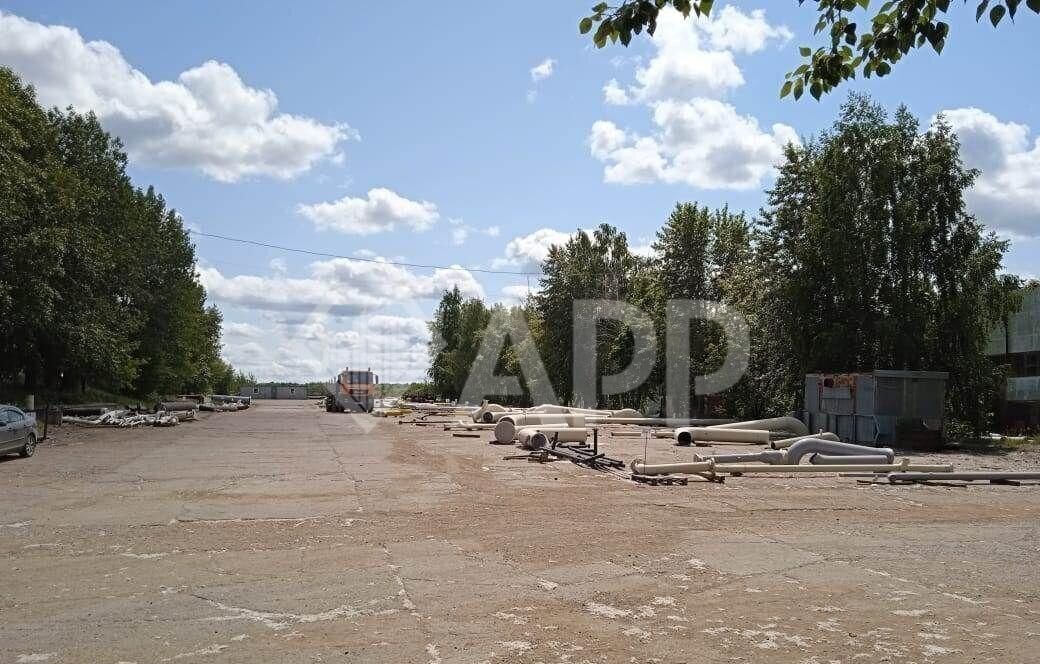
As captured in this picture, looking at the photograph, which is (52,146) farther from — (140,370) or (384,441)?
(384,441)

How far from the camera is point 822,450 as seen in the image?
2034 cm

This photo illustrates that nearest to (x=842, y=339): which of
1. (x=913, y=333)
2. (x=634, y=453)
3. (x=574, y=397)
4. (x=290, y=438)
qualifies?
(x=913, y=333)

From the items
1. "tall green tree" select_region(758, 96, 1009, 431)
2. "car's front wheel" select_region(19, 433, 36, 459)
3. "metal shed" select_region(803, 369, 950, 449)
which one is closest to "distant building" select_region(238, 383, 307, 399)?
"tall green tree" select_region(758, 96, 1009, 431)

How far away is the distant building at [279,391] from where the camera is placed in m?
172

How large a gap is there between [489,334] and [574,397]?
1006 inches

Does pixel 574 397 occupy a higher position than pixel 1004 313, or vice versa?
pixel 1004 313

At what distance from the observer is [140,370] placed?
59.9 m

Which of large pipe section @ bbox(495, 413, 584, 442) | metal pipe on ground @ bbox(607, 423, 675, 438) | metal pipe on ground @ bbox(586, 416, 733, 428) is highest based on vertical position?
large pipe section @ bbox(495, 413, 584, 442)

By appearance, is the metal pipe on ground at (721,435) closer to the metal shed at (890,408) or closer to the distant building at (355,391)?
the metal shed at (890,408)

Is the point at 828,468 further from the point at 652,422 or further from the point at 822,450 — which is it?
the point at 652,422

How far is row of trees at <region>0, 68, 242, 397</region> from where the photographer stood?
31828 mm

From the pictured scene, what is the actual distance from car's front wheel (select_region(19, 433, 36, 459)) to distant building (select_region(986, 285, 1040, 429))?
45.1m

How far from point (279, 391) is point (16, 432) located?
15746 cm

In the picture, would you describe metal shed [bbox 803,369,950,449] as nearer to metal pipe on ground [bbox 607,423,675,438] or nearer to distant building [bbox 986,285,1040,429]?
metal pipe on ground [bbox 607,423,675,438]
